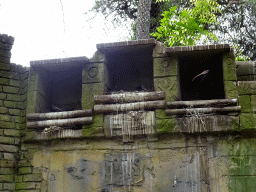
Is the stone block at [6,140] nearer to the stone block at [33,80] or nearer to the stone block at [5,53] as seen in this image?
the stone block at [33,80]

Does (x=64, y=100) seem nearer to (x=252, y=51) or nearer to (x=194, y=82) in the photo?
(x=194, y=82)

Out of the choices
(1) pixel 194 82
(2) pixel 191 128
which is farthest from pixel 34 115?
(1) pixel 194 82

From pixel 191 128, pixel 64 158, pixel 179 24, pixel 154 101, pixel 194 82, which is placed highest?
pixel 179 24

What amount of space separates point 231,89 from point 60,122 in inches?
108

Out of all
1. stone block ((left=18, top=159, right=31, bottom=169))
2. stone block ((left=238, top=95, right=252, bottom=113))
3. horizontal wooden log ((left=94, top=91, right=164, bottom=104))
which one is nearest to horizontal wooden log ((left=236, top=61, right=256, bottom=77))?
stone block ((left=238, top=95, right=252, bottom=113))

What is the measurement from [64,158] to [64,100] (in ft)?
5.17

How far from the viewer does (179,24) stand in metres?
6.64

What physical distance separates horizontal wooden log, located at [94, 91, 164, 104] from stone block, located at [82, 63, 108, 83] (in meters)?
0.34

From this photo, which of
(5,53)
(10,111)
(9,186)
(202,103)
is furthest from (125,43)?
(9,186)

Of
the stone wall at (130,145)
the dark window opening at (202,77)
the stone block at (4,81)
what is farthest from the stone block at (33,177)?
the dark window opening at (202,77)

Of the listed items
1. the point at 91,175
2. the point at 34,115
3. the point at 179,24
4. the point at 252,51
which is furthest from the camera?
the point at 252,51

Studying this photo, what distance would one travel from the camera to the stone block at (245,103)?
4.78 meters

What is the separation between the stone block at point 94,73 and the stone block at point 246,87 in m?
2.18

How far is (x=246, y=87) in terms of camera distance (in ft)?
16.1
